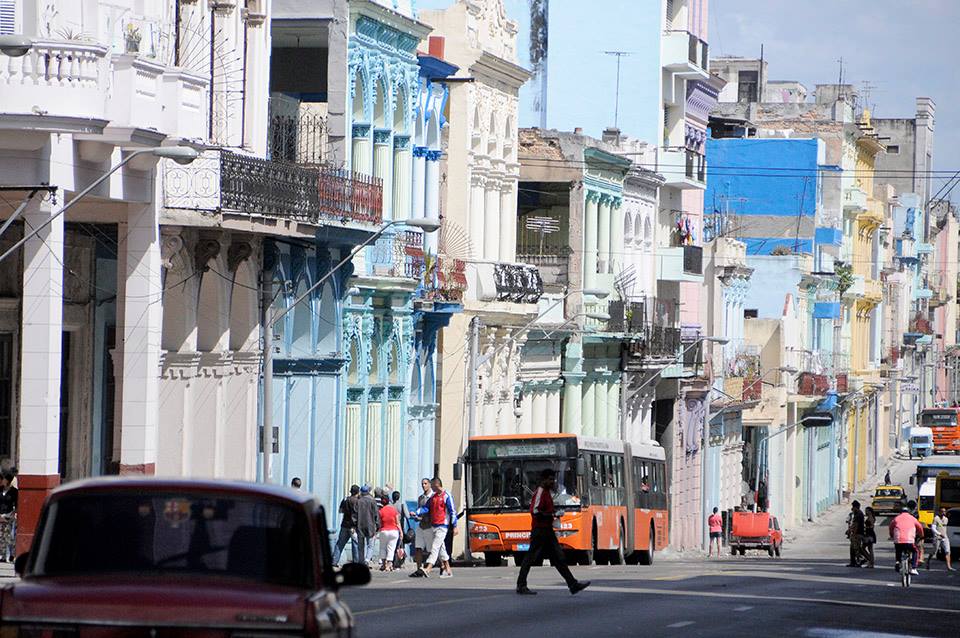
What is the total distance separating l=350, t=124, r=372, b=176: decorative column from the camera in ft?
144

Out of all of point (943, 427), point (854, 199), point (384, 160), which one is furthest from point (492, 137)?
point (943, 427)

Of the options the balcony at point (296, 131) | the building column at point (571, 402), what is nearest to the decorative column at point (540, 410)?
the building column at point (571, 402)

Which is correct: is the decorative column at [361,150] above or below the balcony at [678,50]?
below

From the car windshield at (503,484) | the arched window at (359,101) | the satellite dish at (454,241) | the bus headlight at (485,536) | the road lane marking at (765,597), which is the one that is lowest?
the bus headlight at (485,536)

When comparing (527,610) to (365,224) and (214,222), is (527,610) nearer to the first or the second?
(214,222)

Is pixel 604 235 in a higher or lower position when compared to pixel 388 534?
higher

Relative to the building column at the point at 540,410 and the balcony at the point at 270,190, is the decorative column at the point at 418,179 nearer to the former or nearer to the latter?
the balcony at the point at 270,190

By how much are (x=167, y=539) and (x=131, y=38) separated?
20.5 meters

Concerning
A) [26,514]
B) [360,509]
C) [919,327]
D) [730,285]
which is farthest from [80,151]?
[919,327]

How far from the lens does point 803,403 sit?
98.2m

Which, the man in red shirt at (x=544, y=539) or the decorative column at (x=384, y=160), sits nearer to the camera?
the man in red shirt at (x=544, y=539)

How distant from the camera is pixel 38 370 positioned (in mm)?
28125

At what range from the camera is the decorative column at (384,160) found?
4556cm

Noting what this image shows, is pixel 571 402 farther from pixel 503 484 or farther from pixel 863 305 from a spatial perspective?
pixel 863 305
